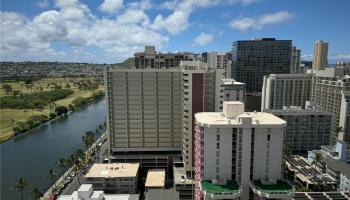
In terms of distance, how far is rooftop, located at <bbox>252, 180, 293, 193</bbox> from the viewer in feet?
74.5

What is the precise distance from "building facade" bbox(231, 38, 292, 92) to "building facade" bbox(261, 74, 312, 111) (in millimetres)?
21748

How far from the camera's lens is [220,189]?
75.3ft

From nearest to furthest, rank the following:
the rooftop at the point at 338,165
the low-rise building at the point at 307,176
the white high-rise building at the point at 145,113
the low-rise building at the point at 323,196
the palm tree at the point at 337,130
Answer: the low-rise building at the point at 323,196 < the rooftop at the point at 338,165 < the low-rise building at the point at 307,176 < the white high-rise building at the point at 145,113 < the palm tree at the point at 337,130

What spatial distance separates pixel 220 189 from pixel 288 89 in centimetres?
4963

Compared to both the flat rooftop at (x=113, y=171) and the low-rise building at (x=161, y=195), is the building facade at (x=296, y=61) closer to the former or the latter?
the flat rooftop at (x=113, y=171)

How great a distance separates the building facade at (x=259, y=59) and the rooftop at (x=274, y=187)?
2673 inches

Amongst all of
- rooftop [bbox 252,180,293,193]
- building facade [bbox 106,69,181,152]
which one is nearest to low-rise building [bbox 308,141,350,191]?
rooftop [bbox 252,180,293,193]

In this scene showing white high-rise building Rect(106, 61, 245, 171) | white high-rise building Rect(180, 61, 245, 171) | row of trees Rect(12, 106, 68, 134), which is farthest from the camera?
row of trees Rect(12, 106, 68, 134)

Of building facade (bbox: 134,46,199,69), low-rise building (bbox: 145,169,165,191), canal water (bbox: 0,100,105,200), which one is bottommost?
canal water (bbox: 0,100,105,200)

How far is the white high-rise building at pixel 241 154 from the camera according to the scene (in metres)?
23.8

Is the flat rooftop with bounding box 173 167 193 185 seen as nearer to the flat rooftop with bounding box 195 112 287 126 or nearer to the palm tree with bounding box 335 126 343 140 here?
the flat rooftop with bounding box 195 112 287 126

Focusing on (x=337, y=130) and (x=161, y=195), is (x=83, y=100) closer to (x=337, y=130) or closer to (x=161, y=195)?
(x=337, y=130)

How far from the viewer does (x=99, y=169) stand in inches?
1399

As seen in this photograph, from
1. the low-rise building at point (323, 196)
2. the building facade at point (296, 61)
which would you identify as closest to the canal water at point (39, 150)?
the low-rise building at point (323, 196)
